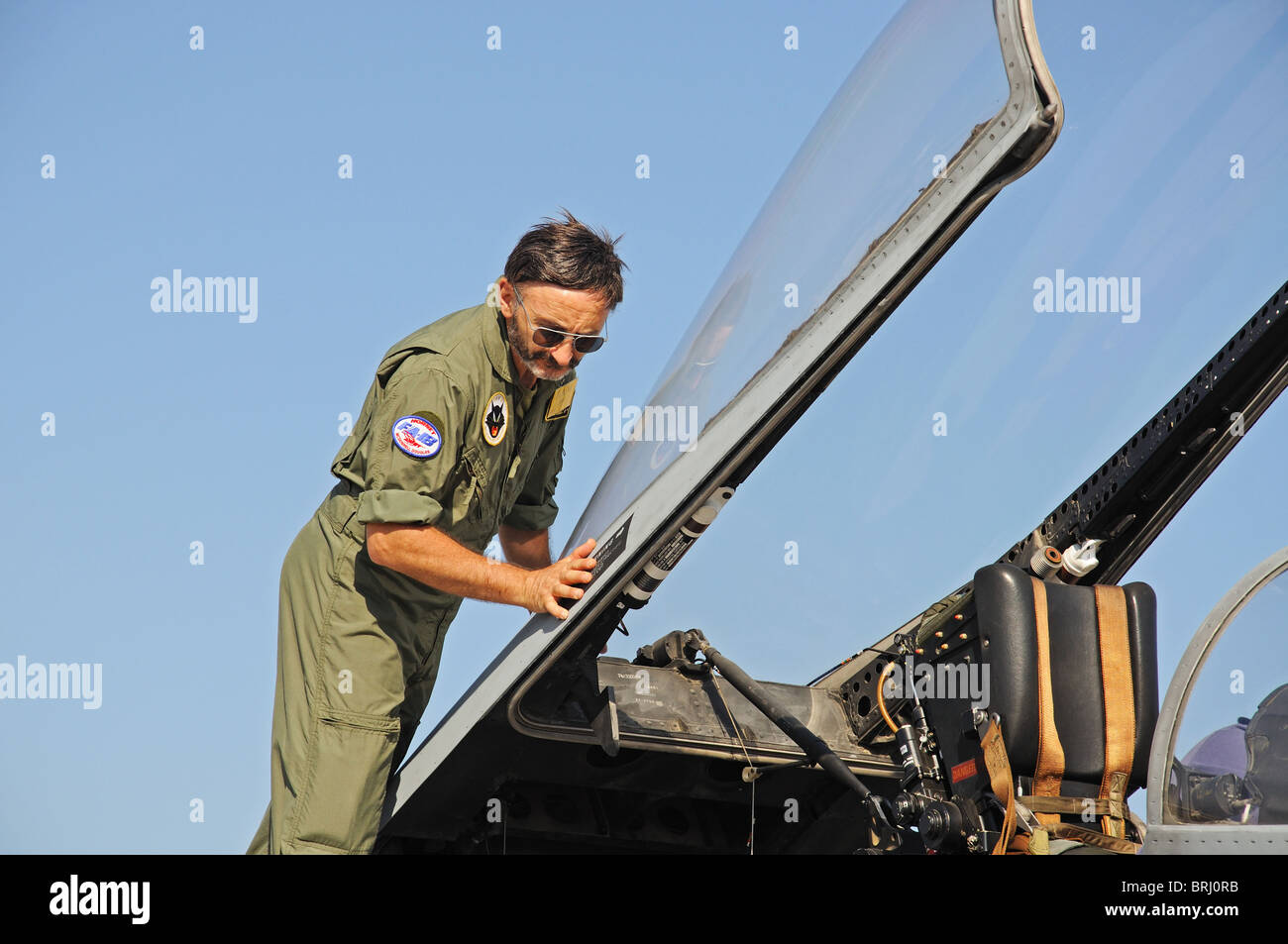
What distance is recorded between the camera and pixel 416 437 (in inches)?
123

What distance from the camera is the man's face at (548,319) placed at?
3293 millimetres

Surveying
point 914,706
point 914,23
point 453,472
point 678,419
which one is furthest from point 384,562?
point 914,23

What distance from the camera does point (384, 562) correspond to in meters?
3.16

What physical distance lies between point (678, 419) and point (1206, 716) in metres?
1.32

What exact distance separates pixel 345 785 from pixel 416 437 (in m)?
0.87

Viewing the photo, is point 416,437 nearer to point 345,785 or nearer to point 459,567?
point 459,567

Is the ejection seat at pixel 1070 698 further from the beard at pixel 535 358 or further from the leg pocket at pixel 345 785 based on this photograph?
the leg pocket at pixel 345 785

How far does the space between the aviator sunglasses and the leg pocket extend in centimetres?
104

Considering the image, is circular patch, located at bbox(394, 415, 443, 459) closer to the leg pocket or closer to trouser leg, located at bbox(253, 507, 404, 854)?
trouser leg, located at bbox(253, 507, 404, 854)

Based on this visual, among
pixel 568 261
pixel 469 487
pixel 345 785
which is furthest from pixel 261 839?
pixel 568 261

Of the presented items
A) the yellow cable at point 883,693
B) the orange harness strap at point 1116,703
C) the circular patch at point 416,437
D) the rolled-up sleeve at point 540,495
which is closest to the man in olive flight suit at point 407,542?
the circular patch at point 416,437

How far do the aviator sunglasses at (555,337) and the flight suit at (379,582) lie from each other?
96 mm

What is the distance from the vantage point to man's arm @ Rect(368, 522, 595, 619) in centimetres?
311
